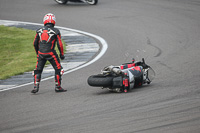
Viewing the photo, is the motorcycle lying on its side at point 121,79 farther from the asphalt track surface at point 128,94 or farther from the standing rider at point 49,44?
the standing rider at point 49,44

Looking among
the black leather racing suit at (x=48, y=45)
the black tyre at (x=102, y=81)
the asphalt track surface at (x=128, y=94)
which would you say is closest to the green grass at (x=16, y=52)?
the asphalt track surface at (x=128, y=94)

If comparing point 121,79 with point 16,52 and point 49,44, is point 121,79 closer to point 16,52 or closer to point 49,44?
point 49,44

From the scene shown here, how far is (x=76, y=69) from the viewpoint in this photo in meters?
10.1

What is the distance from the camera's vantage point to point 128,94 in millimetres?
7332

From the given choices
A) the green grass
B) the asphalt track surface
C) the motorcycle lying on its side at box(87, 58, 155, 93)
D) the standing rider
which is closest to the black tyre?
the motorcycle lying on its side at box(87, 58, 155, 93)

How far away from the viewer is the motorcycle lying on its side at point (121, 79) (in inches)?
293

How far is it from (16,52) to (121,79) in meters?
6.36

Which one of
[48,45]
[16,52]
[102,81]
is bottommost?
[16,52]

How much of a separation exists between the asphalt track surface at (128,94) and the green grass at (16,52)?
5.39 feet

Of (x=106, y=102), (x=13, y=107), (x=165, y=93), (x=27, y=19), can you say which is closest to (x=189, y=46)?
(x=165, y=93)

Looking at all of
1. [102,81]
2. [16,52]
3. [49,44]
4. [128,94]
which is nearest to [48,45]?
[49,44]

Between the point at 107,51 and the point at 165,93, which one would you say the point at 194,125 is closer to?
the point at 165,93

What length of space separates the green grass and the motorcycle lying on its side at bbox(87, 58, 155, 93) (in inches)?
134

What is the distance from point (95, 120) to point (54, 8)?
46.3 ft
